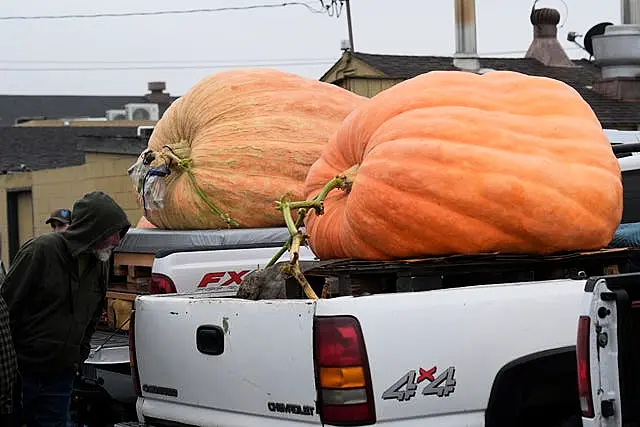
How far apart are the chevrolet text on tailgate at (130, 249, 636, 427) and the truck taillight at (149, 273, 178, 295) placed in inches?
46.2

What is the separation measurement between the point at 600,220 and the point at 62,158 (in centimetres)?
2286

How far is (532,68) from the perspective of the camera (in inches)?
789

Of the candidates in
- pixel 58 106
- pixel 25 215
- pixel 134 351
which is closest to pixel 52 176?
pixel 25 215

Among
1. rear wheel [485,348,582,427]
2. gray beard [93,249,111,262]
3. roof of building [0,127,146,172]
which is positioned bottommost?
roof of building [0,127,146,172]

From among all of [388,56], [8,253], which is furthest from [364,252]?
[8,253]

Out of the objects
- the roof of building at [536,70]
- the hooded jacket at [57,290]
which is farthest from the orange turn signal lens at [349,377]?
the roof of building at [536,70]

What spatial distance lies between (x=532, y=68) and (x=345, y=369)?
1658cm

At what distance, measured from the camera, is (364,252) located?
17.8 feet

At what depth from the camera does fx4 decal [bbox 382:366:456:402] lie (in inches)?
168

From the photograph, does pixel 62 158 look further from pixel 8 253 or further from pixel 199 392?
pixel 199 392

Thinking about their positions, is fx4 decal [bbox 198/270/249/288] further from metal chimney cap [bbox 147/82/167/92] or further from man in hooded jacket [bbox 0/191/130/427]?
metal chimney cap [bbox 147/82/167/92]

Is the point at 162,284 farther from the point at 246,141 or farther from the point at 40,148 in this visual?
the point at 40,148

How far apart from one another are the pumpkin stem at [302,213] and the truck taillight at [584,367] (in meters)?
1.22

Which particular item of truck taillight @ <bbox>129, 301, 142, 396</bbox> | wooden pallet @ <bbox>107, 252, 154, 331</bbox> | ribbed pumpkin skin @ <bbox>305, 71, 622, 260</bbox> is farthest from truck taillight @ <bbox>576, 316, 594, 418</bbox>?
wooden pallet @ <bbox>107, 252, 154, 331</bbox>
